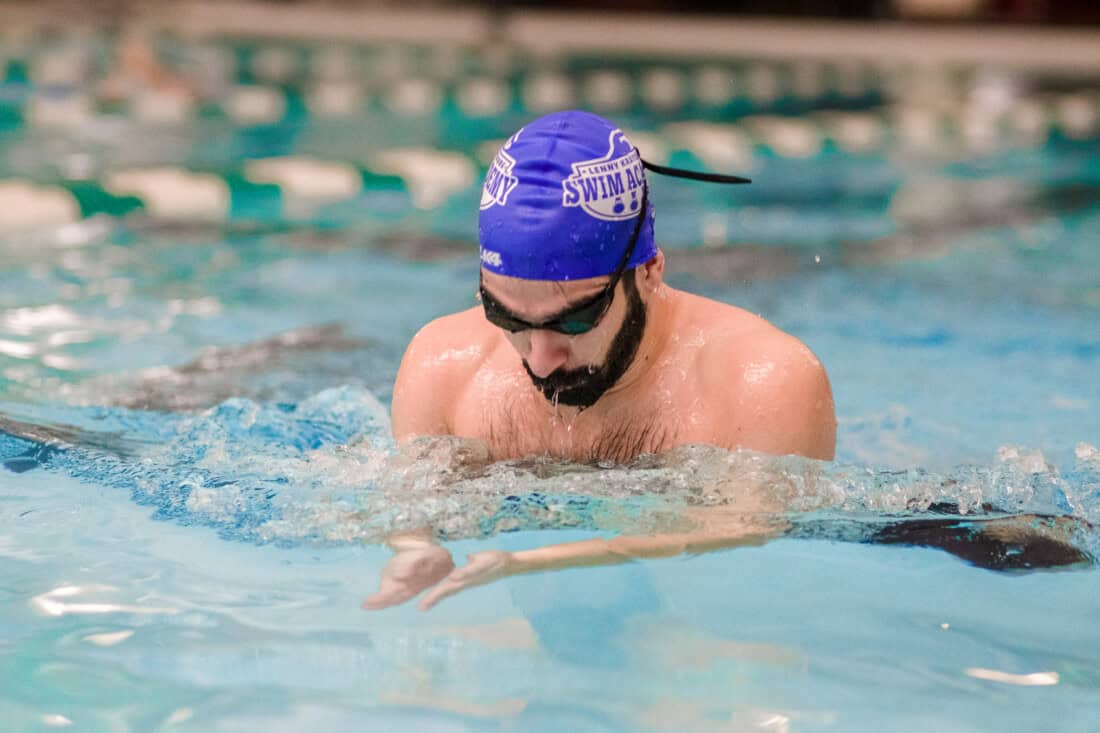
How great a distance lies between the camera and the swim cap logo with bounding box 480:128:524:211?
2600mm

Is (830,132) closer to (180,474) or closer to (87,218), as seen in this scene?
(87,218)

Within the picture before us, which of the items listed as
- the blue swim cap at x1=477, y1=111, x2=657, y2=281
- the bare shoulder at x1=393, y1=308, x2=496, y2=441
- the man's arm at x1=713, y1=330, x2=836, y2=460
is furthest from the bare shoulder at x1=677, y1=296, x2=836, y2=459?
the bare shoulder at x1=393, y1=308, x2=496, y2=441

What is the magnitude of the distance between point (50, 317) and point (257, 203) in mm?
2663

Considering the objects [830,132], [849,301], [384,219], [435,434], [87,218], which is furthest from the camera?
[830,132]

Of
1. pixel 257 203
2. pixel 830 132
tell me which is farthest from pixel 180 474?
pixel 830 132

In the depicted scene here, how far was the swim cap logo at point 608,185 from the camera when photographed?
2557 millimetres

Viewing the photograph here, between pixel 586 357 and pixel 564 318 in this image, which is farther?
pixel 586 357

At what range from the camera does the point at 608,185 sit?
259 centimetres

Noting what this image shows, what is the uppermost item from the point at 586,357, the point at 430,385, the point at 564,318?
the point at 564,318

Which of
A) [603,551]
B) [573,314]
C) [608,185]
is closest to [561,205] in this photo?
[608,185]

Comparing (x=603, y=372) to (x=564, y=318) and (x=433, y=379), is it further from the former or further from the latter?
(x=433, y=379)

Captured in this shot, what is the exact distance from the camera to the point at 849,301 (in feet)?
19.3

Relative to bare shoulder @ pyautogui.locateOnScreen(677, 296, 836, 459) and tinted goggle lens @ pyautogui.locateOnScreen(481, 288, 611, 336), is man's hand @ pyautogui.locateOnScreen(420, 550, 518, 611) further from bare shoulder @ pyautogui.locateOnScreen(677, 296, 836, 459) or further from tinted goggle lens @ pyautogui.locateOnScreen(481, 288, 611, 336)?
bare shoulder @ pyautogui.locateOnScreen(677, 296, 836, 459)

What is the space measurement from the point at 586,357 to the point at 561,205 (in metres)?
0.33
